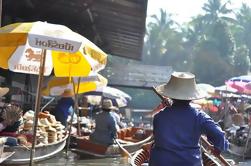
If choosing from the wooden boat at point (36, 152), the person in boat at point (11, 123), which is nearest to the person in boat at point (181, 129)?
the person in boat at point (11, 123)

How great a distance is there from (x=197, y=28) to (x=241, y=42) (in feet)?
23.9

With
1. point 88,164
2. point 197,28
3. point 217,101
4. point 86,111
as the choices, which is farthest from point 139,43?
point 197,28

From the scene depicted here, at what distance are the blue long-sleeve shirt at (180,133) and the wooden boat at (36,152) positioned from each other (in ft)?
16.0

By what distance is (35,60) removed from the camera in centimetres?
884

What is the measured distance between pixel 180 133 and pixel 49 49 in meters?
2.24

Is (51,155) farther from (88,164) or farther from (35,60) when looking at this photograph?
(35,60)

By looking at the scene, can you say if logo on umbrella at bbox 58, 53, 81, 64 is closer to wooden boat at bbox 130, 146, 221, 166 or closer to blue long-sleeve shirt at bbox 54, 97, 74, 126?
wooden boat at bbox 130, 146, 221, 166

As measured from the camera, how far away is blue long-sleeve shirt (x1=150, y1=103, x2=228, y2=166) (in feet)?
16.0

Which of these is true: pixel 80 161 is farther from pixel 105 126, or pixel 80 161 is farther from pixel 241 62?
pixel 241 62

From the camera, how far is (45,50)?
7.20 m

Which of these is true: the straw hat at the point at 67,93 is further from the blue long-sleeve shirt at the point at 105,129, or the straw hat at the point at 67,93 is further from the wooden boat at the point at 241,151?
the wooden boat at the point at 241,151

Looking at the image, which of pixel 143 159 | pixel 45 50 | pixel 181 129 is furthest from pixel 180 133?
pixel 45 50

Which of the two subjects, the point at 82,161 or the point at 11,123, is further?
the point at 82,161

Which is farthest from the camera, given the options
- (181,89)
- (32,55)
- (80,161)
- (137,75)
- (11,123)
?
(137,75)
